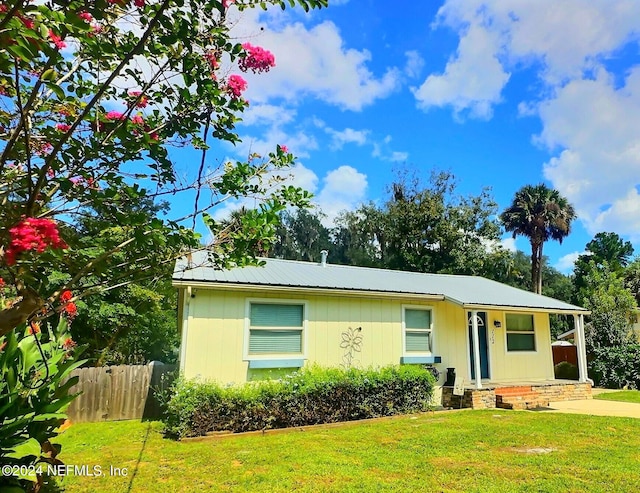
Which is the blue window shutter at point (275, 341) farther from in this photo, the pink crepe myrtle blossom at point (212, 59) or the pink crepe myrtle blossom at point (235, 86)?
the pink crepe myrtle blossom at point (212, 59)

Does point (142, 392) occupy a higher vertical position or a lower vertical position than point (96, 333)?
lower

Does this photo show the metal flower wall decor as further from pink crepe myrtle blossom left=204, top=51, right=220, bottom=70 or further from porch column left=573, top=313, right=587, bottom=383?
pink crepe myrtle blossom left=204, top=51, right=220, bottom=70

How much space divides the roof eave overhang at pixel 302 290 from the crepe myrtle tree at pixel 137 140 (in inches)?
217

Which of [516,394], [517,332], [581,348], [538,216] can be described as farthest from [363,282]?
[538,216]

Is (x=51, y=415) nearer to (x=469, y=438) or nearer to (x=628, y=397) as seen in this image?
(x=469, y=438)

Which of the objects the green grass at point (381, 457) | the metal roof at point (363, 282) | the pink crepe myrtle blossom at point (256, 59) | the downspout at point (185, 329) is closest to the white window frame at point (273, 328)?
the metal roof at point (363, 282)

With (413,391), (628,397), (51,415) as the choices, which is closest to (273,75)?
(51,415)

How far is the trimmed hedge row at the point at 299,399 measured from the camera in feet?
26.3

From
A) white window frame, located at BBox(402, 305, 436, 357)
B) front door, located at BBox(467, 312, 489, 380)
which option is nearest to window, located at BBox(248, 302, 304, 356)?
white window frame, located at BBox(402, 305, 436, 357)

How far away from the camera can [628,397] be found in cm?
1336

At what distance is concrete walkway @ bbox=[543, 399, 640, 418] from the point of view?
10344mm

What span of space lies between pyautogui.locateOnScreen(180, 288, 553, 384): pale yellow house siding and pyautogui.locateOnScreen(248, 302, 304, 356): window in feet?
0.69

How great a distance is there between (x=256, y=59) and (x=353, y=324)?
8.51 meters

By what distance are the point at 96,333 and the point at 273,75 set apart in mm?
16121
